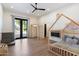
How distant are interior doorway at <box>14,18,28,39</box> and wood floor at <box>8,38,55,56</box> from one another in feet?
0.37

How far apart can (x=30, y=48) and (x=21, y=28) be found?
498 mm

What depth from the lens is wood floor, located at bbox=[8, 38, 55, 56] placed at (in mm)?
1865

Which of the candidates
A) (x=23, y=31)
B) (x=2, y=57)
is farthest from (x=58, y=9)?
(x=2, y=57)

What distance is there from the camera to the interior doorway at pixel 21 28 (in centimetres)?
205

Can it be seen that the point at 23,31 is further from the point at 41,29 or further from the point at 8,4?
the point at 8,4

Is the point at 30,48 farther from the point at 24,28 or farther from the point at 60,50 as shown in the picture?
the point at 60,50

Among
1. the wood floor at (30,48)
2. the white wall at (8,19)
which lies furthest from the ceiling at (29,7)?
the wood floor at (30,48)

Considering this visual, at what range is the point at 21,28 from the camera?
6.95 ft

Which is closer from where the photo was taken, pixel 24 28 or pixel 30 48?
pixel 30 48

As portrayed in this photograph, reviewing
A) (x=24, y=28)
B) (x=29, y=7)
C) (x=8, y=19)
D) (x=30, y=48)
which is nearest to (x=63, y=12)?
(x=29, y=7)

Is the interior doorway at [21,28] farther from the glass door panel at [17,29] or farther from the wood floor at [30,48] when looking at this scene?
the wood floor at [30,48]

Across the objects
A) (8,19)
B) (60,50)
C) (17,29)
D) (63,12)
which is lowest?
(60,50)

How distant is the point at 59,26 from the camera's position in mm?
2062

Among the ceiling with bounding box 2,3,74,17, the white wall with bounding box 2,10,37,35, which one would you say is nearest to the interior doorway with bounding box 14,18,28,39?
the white wall with bounding box 2,10,37,35
